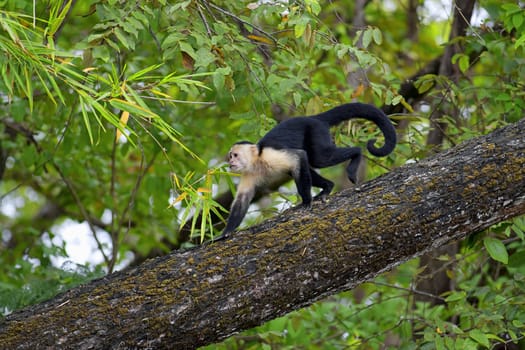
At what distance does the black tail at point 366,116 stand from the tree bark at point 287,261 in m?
0.77

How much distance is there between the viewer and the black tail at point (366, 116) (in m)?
3.95

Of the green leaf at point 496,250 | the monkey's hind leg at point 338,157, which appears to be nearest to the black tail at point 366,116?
the monkey's hind leg at point 338,157

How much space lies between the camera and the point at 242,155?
3.81m

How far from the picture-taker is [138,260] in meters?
6.04

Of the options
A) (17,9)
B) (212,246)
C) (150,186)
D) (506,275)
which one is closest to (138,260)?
(150,186)

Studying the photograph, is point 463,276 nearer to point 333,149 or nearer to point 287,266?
point 333,149

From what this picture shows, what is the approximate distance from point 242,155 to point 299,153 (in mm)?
294

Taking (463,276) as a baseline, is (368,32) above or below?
above

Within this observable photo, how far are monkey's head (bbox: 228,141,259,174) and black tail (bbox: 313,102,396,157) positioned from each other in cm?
43

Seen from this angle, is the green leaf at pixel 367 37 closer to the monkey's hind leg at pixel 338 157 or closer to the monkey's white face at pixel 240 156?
the monkey's hind leg at pixel 338 157

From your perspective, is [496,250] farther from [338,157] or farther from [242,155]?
[242,155]

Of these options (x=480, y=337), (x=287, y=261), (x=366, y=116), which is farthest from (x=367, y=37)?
(x=480, y=337)

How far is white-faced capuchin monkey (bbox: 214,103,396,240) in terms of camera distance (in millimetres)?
3754

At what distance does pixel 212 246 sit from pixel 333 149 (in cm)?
118
